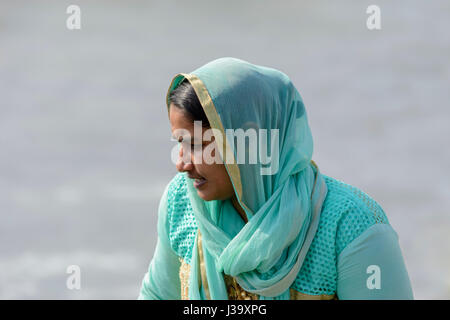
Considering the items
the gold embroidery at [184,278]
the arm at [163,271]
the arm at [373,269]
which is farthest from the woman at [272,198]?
the arm at [163,271]

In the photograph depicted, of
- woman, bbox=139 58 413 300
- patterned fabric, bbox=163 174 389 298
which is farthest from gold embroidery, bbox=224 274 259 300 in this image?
patterned fabric, bbox=163 174 389 298

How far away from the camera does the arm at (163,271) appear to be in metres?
2.51

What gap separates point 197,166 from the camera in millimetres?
2096

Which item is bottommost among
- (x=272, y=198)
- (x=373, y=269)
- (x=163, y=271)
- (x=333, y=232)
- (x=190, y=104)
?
(x=163, y=271)

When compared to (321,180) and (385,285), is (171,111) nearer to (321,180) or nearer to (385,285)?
(321,180)

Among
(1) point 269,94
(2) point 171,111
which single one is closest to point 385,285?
(1) point 269,94

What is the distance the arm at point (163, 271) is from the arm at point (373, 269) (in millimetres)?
689

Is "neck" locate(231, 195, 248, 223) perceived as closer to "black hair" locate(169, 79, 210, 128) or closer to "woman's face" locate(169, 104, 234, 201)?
"woman's face" locate(169, 104, 234, 201)

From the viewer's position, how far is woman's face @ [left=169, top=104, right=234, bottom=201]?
2.09 metres

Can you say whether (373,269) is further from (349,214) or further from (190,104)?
(190,104)

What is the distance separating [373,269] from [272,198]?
0.37 m

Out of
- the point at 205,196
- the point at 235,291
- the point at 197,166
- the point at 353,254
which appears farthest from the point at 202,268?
the point at 353,254
